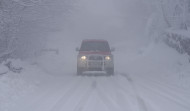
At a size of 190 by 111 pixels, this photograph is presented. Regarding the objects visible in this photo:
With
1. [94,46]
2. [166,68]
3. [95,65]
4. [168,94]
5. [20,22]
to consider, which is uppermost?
[20,22]

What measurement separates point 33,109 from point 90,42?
10476 millimetres

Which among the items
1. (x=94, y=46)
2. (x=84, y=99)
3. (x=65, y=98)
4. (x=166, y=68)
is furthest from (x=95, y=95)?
(x=166, y=68)

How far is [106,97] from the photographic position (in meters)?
10.9

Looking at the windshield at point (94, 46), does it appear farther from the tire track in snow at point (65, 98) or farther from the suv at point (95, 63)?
the tire track in snow at point (65, 98)

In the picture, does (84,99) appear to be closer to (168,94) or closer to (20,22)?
(168,94)

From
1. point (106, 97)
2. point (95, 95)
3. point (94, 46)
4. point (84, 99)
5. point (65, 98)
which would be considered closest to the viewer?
point (84, 99)

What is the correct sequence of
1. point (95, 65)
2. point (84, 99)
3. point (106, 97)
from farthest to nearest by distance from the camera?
point (95, 65), point (106, 97), point (84, 99)

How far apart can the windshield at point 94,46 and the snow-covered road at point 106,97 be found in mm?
4348

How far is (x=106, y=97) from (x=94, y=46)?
8181 mm

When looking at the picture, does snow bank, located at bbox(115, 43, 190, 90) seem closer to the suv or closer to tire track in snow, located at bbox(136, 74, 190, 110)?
tire track in snow, located at bbox(136, 74, 190, 110)

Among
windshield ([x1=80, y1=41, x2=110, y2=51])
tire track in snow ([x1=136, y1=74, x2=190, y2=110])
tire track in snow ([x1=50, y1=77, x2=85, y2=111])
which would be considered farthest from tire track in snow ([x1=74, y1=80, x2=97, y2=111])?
windshield ([x1=80, y1=41, x2=110, y2=51])

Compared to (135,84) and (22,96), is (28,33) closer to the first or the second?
(135,84)

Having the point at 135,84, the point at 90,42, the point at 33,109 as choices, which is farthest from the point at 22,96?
the point at 90,42

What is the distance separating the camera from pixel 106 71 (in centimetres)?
1759
